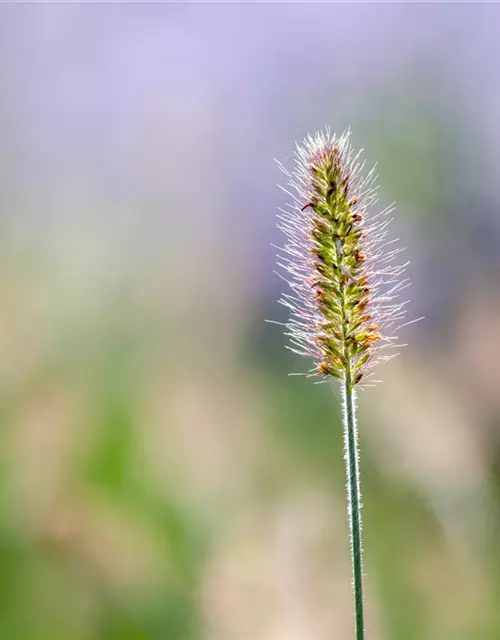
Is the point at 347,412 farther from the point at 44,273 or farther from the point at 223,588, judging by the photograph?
the point at 44,273

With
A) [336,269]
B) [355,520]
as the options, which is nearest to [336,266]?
[336,269]

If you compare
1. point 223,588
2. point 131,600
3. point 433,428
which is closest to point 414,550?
point 433,428

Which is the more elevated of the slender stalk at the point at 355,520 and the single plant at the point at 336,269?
the single plant at the point at 336,269

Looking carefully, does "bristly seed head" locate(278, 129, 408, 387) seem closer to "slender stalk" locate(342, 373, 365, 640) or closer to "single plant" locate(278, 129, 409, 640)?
"single plant" locate(278, 129, 409, 640)

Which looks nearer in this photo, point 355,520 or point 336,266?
point 355,520

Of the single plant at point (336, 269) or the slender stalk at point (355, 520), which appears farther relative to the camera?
the single plant at point (336, 269)

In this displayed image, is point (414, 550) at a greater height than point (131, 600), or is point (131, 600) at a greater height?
point (414, 550)

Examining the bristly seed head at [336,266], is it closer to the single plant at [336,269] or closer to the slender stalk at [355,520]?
the single plant at [336,269]

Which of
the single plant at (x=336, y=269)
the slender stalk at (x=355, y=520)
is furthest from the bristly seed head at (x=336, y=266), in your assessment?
the slender stalk at (x=355, y=520)

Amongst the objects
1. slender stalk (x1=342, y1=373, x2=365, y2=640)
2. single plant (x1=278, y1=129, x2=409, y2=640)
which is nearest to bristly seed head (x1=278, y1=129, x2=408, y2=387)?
single plant (x1=278, y1=129, x2=409, y2=640)

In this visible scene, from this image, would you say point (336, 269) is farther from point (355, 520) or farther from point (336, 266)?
point (355, 520)

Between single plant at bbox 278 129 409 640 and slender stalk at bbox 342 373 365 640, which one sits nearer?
slender stalk at bbox 342 373 365 640
